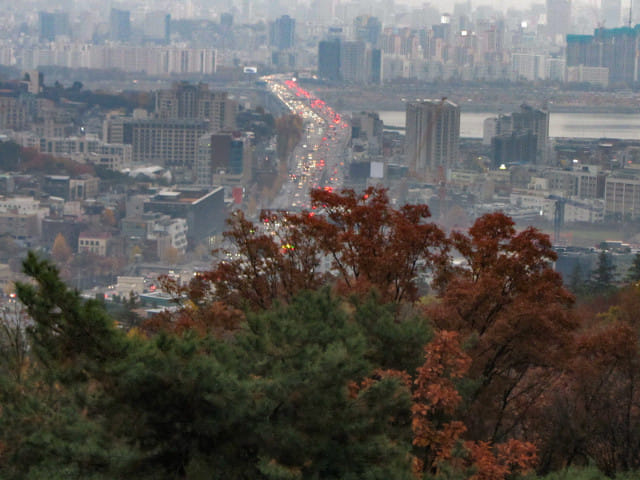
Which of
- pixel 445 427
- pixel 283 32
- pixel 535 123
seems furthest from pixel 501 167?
pixel 445 427

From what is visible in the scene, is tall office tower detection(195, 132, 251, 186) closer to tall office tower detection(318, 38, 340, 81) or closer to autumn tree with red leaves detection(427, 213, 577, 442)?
tall office tower detection(318, 38, 340, 81)

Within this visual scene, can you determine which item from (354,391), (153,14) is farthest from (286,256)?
(153,14)

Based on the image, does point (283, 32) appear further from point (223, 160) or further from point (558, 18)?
point (223, 160)

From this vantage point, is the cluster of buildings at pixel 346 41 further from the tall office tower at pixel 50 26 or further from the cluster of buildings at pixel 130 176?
the cluster of buildings at pixel 130 176

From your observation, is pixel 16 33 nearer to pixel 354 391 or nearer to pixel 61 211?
pixel 61 211

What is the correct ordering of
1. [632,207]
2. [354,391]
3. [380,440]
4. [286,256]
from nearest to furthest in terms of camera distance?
[380,440], [354,391], [286,256], [632,207]

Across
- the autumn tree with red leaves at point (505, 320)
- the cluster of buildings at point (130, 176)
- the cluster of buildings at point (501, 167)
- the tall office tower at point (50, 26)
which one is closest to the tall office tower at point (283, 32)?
the cluster of buildings at point (130, 176)

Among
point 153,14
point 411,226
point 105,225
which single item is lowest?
point 105,225
